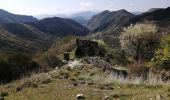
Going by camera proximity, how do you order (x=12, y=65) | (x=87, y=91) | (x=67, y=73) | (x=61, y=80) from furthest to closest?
(x=12, y=65), (x=67, y=73), (x=61, y=80), (x=87, y=91)

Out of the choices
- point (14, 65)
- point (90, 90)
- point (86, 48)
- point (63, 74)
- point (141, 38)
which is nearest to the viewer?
point (90, 90)

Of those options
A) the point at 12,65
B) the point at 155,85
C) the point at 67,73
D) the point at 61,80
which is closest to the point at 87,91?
the point at 155,85

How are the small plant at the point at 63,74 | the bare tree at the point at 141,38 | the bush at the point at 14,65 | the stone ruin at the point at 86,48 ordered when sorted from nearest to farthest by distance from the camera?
the small plant at the point at 63,74
the bush at the point at 14,65
the stone ruin at the point at 86,48
the bare tree at the point at 141,38

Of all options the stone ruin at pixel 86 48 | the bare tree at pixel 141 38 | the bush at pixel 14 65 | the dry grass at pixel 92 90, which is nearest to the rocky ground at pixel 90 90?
the dry grass at pixel 92 90

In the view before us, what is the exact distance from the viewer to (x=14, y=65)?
37.0 m

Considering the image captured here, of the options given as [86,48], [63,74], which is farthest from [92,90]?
[86,48]

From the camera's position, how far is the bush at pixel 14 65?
1382 inches

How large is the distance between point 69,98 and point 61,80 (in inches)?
197

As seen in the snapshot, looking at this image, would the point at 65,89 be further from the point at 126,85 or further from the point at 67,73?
the point at 67,73

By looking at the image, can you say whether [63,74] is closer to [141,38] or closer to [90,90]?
[90,90]

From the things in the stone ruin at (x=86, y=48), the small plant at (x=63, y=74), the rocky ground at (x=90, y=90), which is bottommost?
the stone ruin at (x=86, y=48)

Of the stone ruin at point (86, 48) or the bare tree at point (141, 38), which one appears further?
the bare tree at point (141, 38)

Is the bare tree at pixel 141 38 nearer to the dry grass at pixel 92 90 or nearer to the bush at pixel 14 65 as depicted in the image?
the bush at pixel 14 65

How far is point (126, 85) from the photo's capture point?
45.2 ft
